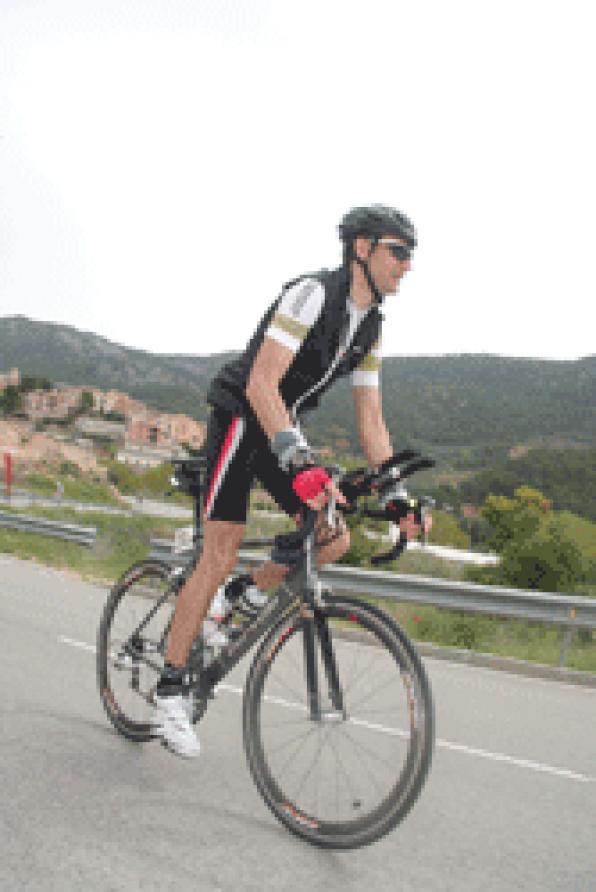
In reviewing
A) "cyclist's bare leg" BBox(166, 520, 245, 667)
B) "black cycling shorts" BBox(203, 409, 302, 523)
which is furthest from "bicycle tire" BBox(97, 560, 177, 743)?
"black cycling shorts" BBox(203, 409, 302, 523)

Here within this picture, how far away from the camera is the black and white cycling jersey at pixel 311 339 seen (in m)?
3.16

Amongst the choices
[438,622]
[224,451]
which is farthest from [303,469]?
[438,622]

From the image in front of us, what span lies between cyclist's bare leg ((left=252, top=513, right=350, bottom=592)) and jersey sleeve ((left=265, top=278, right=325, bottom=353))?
2.08 feet

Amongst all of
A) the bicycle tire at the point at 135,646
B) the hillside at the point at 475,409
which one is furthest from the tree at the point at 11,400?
the bicycle tire at the point at 135,646

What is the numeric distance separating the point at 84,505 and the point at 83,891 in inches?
2568

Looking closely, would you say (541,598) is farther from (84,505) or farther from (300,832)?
(84,505)

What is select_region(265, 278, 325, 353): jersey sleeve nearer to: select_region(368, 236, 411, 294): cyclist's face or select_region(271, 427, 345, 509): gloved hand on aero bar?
select_region(368, 236, 411, 294): cyclist's face

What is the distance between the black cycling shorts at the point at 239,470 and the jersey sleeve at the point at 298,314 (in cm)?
37

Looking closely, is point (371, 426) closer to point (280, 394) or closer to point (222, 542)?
point (280, 394)

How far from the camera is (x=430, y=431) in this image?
163 metres

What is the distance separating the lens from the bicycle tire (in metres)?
4.01

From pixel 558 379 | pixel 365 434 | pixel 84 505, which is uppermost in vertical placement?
pixel 558 379

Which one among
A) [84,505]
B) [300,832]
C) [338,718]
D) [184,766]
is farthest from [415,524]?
→ [84,505]

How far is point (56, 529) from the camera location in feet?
56.1
